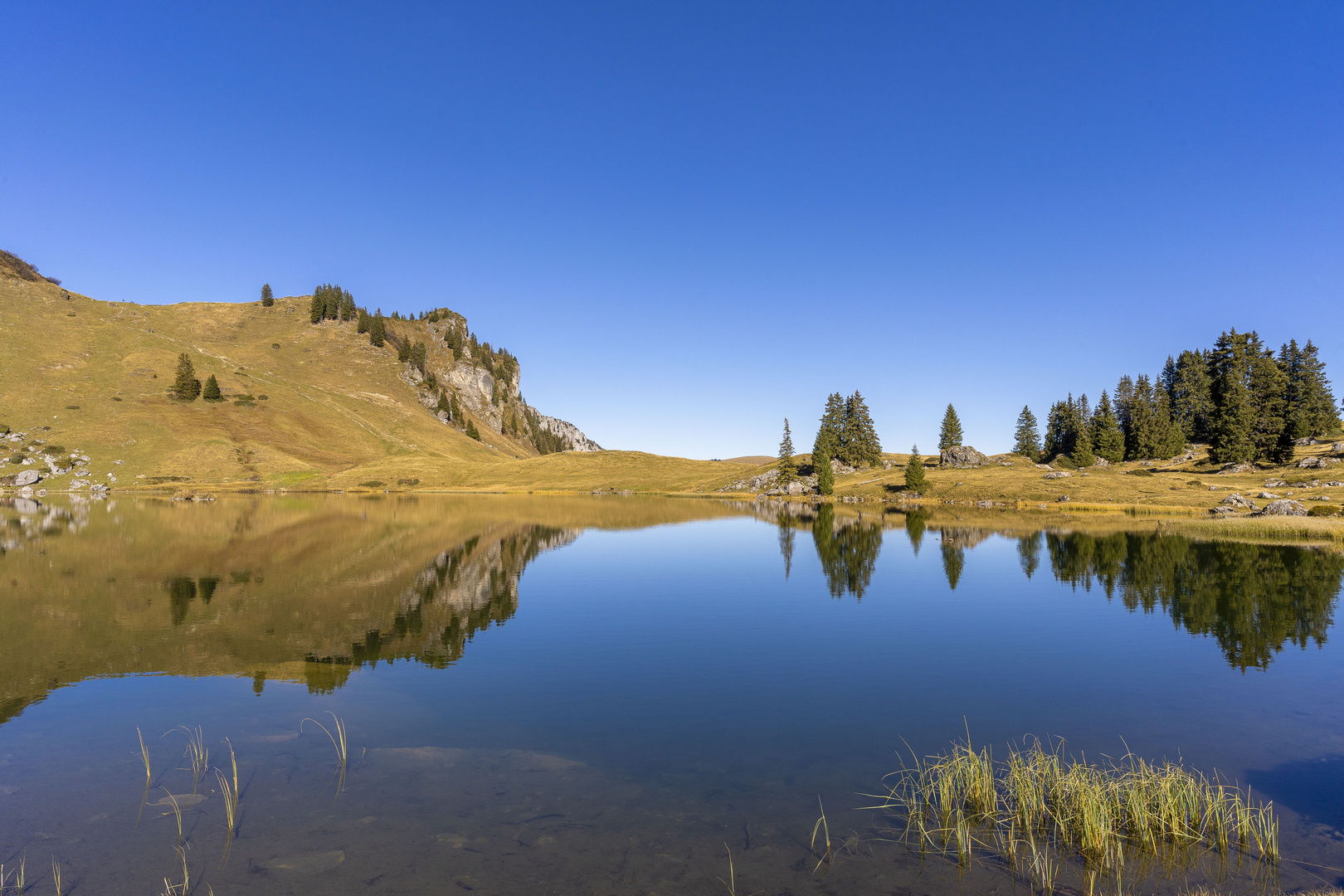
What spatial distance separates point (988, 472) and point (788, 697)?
13223cm

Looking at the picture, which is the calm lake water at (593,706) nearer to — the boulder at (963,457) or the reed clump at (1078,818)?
the reed clump at (1078,818)

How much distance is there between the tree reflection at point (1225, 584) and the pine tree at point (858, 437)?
102 metres

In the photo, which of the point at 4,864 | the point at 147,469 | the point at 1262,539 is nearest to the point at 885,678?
the point at 4,864

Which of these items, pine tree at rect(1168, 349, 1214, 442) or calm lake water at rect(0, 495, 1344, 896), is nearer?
calm lake water at rect(0, 495, 1344, 896)

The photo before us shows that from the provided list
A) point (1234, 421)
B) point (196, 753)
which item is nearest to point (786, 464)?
point (1234, 421)

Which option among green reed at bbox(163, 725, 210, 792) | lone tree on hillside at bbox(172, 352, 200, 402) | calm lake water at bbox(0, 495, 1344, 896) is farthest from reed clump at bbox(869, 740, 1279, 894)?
lone tree on hillside at bbox(172, 352, 200, 402)

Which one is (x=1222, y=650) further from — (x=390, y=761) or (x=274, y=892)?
(x=274, y=892)

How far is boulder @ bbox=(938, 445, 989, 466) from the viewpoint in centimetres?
15988

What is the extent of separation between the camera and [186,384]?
164 metres

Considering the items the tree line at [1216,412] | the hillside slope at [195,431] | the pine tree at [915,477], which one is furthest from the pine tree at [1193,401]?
the hillside slope at [195,431]

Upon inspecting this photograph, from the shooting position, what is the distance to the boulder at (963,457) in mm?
159875

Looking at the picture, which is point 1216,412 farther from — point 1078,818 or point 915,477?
point 1078,818

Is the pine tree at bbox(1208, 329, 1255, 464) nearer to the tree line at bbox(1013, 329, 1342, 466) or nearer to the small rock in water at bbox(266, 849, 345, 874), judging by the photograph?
the tree line at bbox(1013, 329, 1342, 466)

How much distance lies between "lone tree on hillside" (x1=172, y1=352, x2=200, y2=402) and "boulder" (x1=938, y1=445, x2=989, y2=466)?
192 meters
